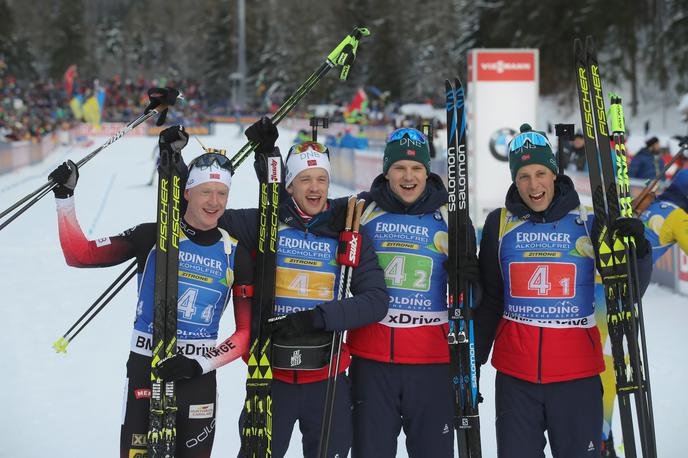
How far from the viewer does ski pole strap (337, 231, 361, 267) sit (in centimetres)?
351

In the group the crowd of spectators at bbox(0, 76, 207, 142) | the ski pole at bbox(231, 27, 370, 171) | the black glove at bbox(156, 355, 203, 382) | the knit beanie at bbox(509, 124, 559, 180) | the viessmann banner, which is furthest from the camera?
the crowd of spectators at bbox(0, 76, 207, 142)

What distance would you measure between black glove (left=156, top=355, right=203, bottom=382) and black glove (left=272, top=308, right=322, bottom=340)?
430 millimetres

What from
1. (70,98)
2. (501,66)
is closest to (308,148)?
(501,66)

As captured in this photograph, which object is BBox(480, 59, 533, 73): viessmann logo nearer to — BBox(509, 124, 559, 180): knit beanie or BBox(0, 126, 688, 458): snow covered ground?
BBox(0, 126, 688, 458): snow covered ground

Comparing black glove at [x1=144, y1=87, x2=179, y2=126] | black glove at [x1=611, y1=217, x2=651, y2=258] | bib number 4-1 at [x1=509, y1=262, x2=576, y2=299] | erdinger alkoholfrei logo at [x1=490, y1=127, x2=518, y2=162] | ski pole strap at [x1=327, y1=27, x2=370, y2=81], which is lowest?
bib number 4-1 at [x1=509, y1=262, x2=576, y2=299]

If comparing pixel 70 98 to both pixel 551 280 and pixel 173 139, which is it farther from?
pixel 551 280

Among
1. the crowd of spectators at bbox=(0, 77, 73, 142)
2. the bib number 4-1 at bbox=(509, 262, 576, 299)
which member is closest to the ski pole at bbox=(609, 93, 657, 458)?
the bib number 4-1 at bbox=(509, 262, 576, 299)

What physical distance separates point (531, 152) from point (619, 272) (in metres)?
0.68

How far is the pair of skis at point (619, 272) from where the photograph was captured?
3.49 metres

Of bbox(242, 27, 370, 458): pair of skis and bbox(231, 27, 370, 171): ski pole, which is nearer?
bbox(242, 27, 370, 458): pair of skis

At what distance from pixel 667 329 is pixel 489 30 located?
47655 millimetres

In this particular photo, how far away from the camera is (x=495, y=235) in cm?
370

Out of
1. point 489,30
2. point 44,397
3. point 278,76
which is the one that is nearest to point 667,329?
point 44,397

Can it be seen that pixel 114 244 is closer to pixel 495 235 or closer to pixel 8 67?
pixel 495 235
